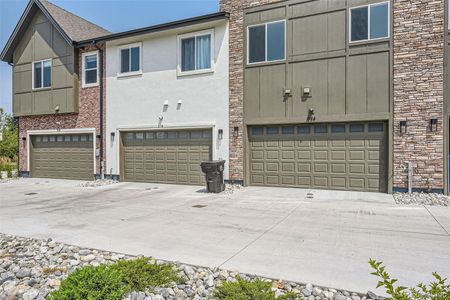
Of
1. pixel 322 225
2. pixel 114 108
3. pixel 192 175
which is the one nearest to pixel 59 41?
pixel 114 108

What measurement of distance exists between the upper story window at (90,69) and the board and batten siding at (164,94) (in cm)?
82

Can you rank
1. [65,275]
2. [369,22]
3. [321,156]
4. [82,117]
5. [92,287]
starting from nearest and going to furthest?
[92,287], [65,275], [369,22], [321,156], [82,117]

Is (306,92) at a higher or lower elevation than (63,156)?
higher

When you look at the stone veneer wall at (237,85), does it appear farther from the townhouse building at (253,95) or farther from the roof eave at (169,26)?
the roof eave at (169,26)

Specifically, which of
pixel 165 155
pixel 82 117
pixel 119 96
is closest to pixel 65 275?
pixel 165 155

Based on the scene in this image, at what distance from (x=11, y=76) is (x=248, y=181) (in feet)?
48.9

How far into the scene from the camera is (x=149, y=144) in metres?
13.4

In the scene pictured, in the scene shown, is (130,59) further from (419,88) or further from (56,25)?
(419,88)

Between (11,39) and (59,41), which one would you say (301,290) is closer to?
(59,41)

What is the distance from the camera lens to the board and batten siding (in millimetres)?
11844

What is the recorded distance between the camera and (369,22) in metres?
9.85

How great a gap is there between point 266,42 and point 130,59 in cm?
642

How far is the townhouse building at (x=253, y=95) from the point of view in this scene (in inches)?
369

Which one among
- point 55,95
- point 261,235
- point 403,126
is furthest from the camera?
point 55,95
